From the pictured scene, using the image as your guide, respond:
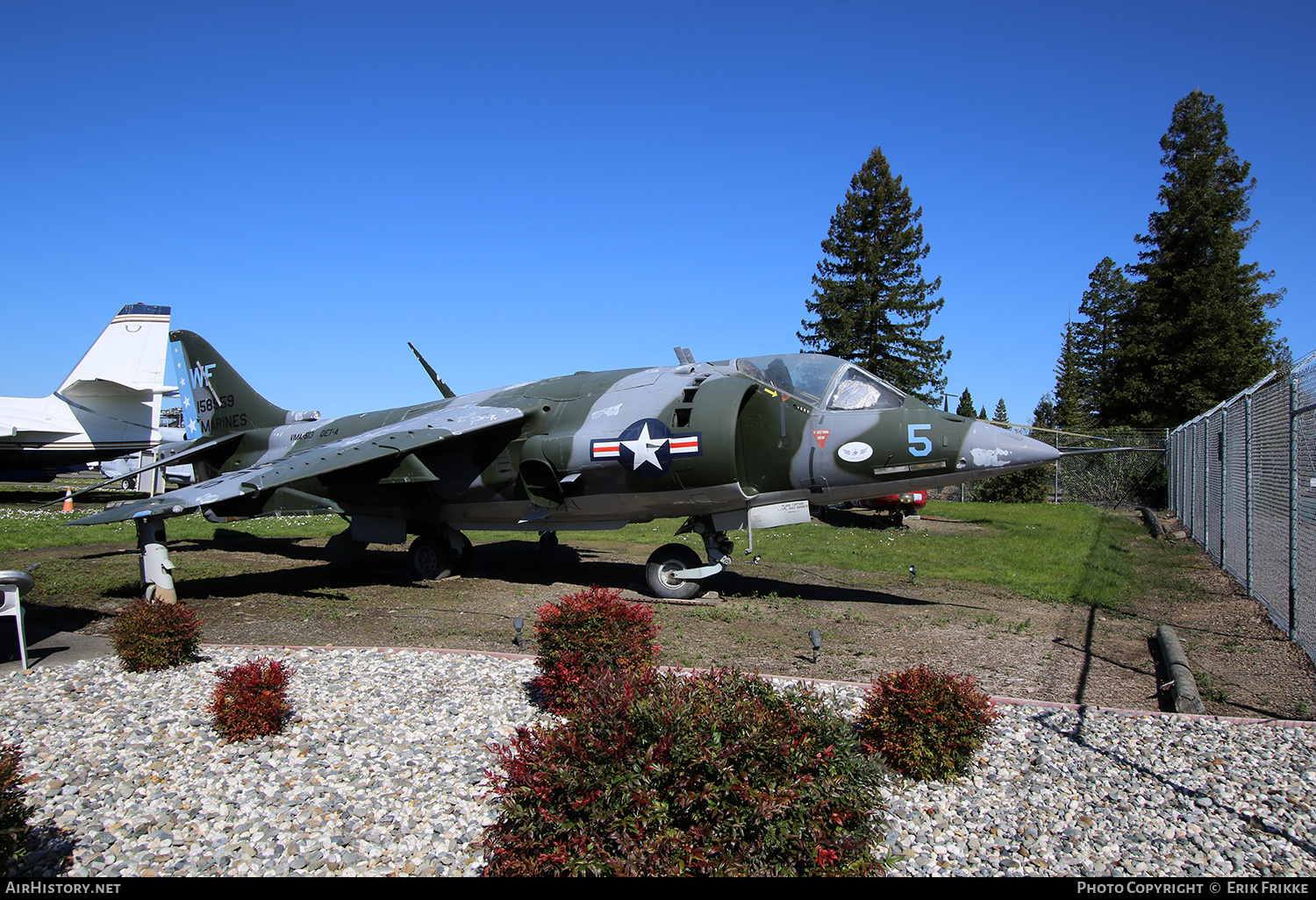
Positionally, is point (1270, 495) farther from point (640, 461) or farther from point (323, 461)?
point (323, 461)

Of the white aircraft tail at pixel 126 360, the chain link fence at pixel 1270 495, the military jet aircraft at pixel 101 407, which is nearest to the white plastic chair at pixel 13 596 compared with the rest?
the chain link fence at pixel 1270 495

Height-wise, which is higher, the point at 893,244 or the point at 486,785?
the point at 893,244

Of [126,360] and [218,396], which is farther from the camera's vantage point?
[126,360]

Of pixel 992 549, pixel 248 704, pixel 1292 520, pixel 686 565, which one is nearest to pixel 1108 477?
pixel 992 549

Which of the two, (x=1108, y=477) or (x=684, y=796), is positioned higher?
(x=1108, y=477)

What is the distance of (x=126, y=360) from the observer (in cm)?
3120

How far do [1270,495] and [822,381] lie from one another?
838 centimetres

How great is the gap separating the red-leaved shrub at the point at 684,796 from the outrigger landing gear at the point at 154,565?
316 inches

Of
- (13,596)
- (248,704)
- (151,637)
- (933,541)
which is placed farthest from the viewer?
(933,541)

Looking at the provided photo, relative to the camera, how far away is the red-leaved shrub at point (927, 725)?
16.7 feet

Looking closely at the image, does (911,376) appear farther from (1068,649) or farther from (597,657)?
(597,657)

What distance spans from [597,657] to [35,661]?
6.16 metres

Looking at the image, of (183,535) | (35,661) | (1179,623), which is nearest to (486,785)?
(35,661)

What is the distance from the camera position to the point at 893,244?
34562 mm
